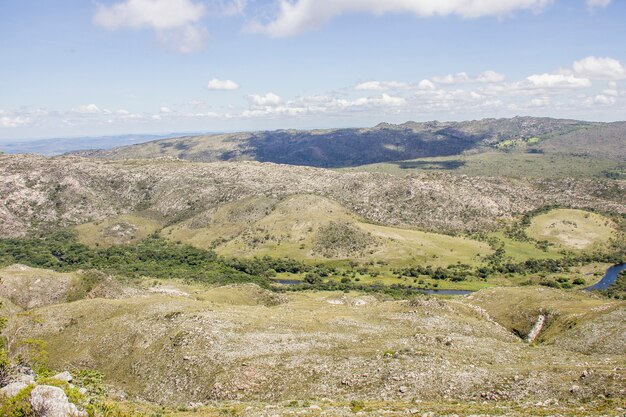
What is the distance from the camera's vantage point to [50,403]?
3162 centimetres

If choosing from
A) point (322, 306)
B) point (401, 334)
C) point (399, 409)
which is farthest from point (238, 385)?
point (322, 306)

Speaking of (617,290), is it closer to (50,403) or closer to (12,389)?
(50,403)

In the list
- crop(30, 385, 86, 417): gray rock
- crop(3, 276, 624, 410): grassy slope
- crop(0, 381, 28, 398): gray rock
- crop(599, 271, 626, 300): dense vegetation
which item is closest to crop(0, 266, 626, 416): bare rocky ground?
crop(3, 276, 624, 410): grassy slope

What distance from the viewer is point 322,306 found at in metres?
104

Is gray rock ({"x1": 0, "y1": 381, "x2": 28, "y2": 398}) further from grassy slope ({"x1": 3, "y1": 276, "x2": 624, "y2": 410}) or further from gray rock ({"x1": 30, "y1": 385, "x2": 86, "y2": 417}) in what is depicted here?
grassy slope ({"x1": 3, "y1": 276, "x2": 624, "y2": 410})

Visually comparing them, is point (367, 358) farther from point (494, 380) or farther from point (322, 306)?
point (322, 306)

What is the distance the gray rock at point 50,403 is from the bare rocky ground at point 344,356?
1609 cm

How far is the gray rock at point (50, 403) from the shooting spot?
31.4 metres

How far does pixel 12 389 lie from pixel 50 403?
466 centimetres

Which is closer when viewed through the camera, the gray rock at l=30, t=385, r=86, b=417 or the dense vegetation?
the gray rock at l=30, t=385, r=86, b=417

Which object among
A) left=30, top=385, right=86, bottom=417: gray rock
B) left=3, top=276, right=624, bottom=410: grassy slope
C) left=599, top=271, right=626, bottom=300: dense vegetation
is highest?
left=30, top=385, right=86, bottom=417: gray rock

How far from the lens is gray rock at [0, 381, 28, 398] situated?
3306cm

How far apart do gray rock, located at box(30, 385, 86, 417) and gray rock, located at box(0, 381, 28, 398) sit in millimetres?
2275

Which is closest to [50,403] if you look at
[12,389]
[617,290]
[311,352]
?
[12,389]
